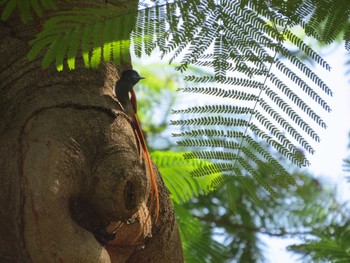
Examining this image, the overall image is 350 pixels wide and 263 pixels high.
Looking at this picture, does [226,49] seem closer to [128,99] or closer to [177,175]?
[128,99]

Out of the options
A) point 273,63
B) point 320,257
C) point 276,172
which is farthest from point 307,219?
point 273,63

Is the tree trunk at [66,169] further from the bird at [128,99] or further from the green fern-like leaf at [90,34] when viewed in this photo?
the green fern-like leaf at [90,34]

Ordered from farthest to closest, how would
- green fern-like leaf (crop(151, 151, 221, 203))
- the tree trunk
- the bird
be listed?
green fern-like leaf (crop(151, 151, 221, 203))
the bird
the tree trunk

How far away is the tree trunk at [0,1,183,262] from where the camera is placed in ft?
9.45

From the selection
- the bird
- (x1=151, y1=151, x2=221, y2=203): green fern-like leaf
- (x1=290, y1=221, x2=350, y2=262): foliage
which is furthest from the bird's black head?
(x1=290, y1=221, x2=350, y2=262): foliage

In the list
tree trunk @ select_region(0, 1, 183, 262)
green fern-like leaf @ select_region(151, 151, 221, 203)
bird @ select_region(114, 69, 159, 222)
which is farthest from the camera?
green fern-like leaf @ select_region(151, 151, 221, 203)

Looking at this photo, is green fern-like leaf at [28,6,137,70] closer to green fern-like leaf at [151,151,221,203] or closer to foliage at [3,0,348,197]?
foliage at [3,0,348,197]

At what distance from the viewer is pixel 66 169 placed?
298 centimetres

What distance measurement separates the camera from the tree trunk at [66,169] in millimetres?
2879

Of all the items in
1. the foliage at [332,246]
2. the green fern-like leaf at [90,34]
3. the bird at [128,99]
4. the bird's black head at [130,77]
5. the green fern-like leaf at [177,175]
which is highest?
the green fern-like leaf at [90,34]

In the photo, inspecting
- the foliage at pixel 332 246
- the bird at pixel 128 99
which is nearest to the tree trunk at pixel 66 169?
the bird at pixel 128 99

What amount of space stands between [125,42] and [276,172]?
2.95ft

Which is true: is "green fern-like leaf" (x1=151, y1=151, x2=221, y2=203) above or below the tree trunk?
below

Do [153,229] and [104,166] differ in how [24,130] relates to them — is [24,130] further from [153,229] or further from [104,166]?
[153,229]
